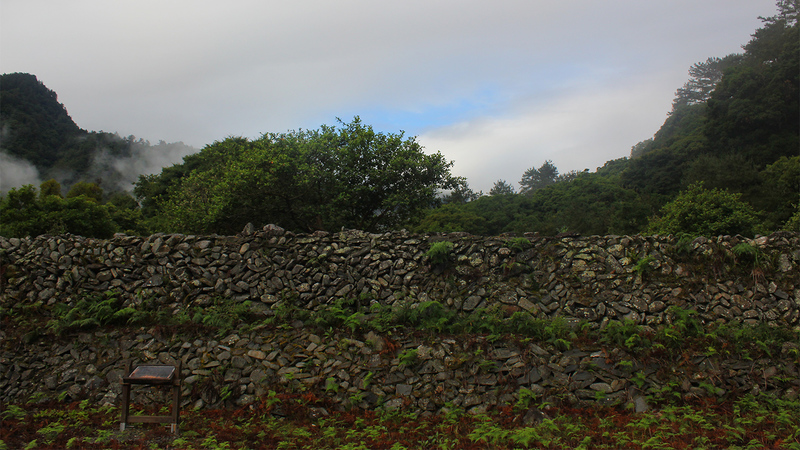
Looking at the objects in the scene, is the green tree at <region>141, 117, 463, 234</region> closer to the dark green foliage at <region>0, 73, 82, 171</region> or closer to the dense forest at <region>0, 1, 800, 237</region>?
the dense forest at <region>0, 1, 800, 237</region>

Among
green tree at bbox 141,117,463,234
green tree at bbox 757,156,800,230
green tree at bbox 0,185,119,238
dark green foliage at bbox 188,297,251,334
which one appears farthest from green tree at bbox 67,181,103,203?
green tree at bbox 757,156,800,230

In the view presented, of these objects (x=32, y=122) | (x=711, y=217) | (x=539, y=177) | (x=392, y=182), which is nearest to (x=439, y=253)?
(x=392, y=182)

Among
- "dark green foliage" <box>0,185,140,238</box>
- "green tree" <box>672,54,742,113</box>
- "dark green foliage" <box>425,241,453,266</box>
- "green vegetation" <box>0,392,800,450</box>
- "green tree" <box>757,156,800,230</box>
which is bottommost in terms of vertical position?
"green vegetation" <box>0,392,800,450</box>

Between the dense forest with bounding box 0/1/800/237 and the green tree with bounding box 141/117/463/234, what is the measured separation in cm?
5

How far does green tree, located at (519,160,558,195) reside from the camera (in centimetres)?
8150

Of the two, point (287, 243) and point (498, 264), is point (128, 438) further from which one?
point (498, 264)

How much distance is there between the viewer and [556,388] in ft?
27.6

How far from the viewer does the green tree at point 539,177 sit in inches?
3209

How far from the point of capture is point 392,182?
56.6 ft

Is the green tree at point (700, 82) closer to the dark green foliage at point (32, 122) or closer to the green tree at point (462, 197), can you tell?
the green tree at point (462, 197)

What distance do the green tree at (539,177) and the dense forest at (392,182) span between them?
2183 centimetres

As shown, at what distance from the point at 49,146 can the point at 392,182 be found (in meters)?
45.7

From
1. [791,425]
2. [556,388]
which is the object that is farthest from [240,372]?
[791,425]

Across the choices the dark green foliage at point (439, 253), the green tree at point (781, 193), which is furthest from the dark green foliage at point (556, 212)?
the dark green foliage at point (439, 253)
